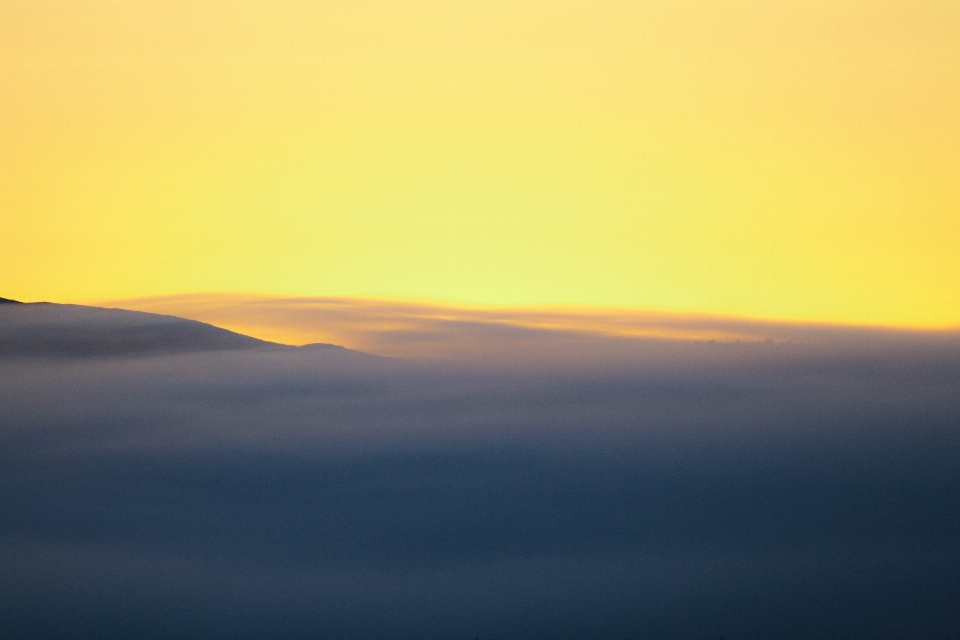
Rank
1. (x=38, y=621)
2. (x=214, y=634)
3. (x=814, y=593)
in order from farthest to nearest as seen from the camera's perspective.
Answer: (x=814, y=593)
(x=214, y=634)
(x=38, y=621)

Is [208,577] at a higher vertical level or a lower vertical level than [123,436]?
lower

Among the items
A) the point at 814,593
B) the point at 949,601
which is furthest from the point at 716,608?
the point at 949,601

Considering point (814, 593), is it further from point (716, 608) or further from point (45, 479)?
point (45, 479)

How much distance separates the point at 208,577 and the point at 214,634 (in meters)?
30.2

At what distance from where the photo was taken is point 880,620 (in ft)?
495

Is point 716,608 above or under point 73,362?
under

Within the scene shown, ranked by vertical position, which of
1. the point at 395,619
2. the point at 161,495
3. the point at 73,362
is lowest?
the point at 395,619

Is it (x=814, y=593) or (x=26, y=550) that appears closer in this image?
(x=26, y=550)

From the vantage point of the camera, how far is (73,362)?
146 m

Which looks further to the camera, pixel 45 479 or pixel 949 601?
pixel 45 479

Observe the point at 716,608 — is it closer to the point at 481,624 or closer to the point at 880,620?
the point at 880,620

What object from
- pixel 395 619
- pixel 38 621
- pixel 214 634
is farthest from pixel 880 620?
pixel 38 621

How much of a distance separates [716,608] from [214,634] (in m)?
77.8

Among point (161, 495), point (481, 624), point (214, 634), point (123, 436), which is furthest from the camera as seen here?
point (123, 436)
